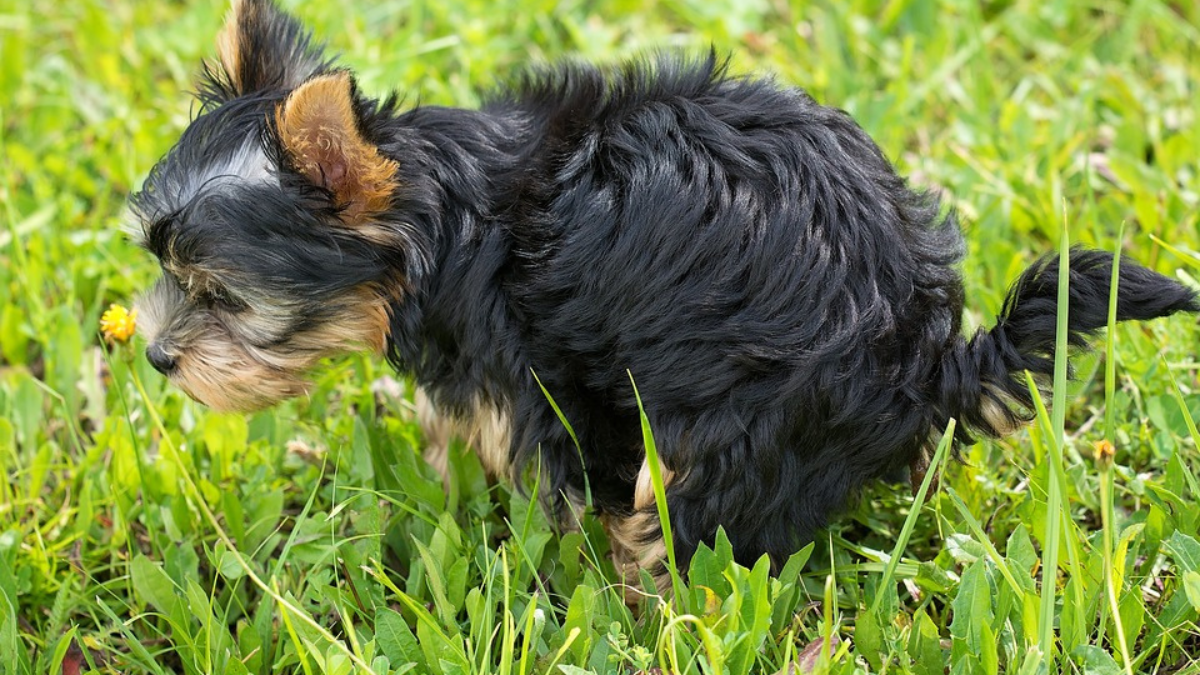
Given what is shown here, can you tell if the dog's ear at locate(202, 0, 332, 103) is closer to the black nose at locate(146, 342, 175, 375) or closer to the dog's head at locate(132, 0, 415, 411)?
the dog's head at locate(132, 0, 415, 411)

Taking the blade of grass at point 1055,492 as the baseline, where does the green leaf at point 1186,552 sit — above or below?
below

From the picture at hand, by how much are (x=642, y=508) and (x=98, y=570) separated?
4.89 feet

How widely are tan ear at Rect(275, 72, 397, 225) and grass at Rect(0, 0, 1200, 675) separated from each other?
32.6 inches

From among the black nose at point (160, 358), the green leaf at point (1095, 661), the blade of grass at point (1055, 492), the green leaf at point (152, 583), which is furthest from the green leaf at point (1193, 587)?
the black nose at point (160, 358)

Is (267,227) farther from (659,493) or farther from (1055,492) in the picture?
(1055,492)

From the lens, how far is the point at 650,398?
2729mm

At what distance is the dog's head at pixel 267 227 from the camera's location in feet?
8.93

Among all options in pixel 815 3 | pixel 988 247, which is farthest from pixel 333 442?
pixel 815 3

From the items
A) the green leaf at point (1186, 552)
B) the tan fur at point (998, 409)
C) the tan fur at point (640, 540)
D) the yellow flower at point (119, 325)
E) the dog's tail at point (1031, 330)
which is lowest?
the tan fur at point (640, 540)

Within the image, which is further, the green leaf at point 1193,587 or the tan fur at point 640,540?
the tan fur at point 640,540

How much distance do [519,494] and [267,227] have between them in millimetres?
933

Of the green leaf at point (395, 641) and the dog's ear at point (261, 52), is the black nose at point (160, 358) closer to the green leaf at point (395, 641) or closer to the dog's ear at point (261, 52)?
the dog's ear at point (261, 52)

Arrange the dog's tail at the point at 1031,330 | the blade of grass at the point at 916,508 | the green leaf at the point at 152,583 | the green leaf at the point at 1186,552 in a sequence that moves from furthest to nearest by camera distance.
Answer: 1. the green leaf at the point at 152,583
2. the green leaf at the point at 1186,552
3. the dog's tail at the point at 1031,330
4. the blade of grass at the point at 916,508

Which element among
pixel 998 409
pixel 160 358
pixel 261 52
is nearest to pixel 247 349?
pixel 160 358
